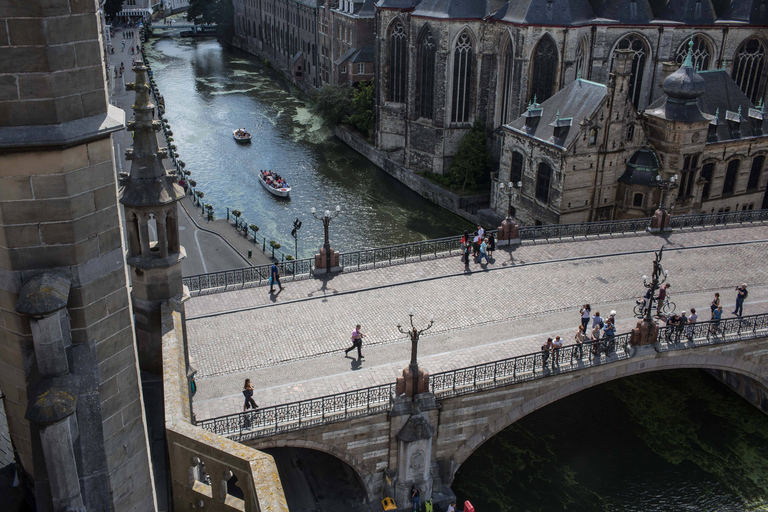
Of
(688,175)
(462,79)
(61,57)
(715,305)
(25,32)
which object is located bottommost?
(688,175)

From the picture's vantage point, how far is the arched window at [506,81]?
6053 centimetres

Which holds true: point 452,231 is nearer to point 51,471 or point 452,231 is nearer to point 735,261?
point 735,261

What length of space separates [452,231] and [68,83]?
51468mm

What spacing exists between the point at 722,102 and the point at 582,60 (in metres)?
10.5

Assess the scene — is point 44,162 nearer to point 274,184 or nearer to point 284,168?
point 274,184

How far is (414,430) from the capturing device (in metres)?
26.8

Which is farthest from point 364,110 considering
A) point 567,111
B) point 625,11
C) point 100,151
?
point 100,151

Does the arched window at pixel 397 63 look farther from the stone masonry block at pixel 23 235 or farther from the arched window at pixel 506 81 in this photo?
the stone masonry block at pixel 23 235

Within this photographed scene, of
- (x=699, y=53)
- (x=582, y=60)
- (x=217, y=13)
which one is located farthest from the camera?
(x=217, y=13)

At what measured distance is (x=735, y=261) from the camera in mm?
39438

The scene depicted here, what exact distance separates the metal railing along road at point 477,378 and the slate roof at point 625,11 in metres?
32.4

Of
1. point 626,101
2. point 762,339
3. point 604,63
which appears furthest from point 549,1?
point 762,339

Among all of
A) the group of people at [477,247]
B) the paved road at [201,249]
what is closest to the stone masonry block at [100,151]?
the group of people at [477,247]

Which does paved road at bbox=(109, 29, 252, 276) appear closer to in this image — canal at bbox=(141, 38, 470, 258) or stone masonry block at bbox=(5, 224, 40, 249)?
canal at bbox=(141, 38, 470, 258)
